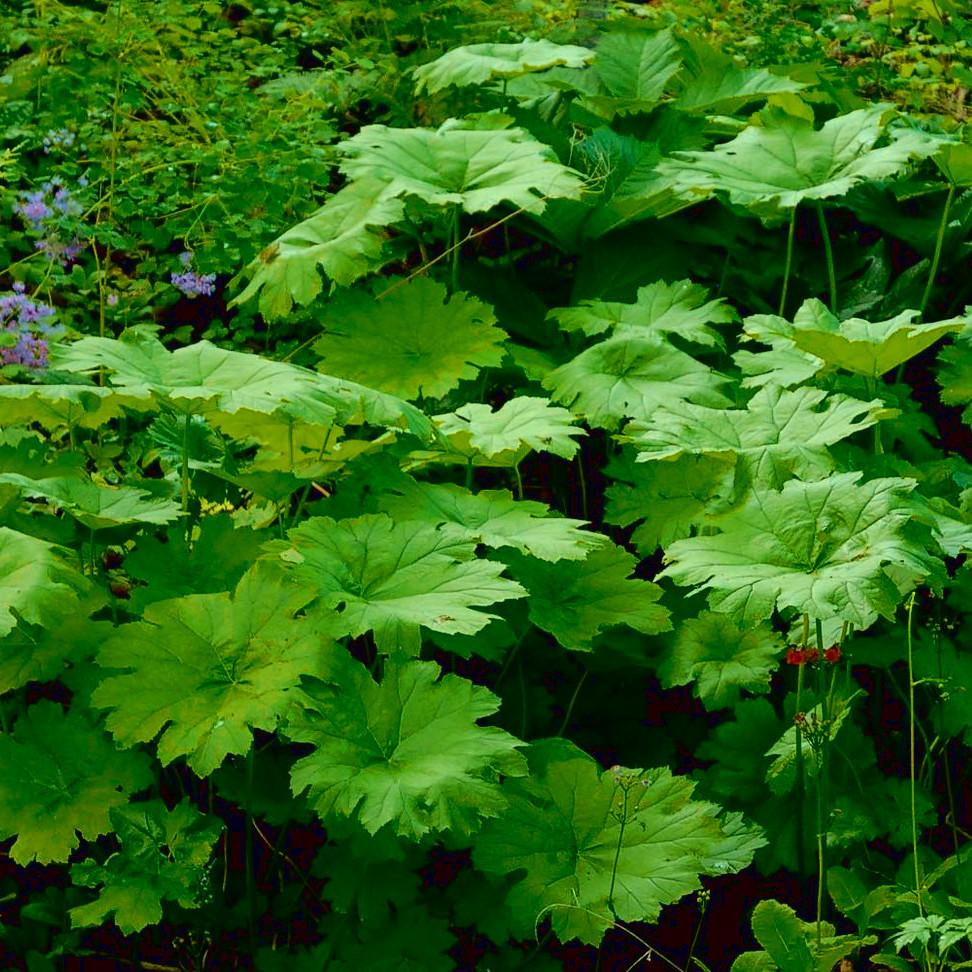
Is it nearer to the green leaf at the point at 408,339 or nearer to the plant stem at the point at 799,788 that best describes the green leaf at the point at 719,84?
the green leaf at the point at 408,339

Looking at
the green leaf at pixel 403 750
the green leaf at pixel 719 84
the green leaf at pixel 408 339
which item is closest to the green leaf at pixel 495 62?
the green leaf at pixel 719 84

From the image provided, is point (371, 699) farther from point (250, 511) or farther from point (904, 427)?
point (904, 427)

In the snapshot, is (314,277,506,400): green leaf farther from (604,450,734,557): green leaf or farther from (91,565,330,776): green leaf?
(91,565,330,776): green leaf

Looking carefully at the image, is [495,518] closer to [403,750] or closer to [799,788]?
[403,750]

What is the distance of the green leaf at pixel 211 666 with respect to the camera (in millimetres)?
1670

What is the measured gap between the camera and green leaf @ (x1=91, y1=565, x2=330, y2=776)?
65.7 inches

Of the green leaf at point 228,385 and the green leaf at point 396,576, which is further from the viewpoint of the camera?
the green leaf at point 228,385

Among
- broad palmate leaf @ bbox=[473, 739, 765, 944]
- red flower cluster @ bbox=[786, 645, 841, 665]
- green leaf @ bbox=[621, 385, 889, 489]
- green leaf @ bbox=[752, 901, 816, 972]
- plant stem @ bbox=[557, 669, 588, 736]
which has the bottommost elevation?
plant stem @ bbox=[557, 669, 588, 736]

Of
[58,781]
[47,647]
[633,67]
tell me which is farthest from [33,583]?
[633,67]

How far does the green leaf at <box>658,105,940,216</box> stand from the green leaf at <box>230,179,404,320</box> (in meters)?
0.68

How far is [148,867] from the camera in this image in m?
1.77

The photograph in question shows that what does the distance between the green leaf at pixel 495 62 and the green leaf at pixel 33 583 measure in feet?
5.84

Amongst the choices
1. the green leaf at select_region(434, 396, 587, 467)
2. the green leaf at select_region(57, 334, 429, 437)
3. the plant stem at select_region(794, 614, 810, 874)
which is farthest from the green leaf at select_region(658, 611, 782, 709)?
the green leaf at select_region(57, 334, 429, 437)

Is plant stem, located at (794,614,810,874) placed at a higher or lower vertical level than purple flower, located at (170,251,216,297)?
lower
